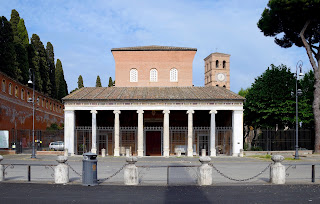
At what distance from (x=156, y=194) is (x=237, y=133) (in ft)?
74.2

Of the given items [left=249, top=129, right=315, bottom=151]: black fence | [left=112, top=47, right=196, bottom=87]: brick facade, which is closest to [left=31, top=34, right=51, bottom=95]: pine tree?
[left=112, top=47, right=196, bottom=87]: brick facade

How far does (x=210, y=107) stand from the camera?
3266 cm

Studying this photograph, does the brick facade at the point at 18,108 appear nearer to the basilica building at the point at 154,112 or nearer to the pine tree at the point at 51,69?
the pine tree at the point at 51,69

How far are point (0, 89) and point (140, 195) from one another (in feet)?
96.0

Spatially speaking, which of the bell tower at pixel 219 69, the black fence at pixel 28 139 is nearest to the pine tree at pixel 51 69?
the black fence at pixel 28 139

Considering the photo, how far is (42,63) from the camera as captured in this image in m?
58.7

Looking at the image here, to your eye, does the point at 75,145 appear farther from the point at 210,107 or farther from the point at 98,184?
the point at 98,184

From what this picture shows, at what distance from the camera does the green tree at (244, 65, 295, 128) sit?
36469mm

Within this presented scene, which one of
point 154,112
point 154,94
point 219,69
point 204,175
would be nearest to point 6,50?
point 154,112

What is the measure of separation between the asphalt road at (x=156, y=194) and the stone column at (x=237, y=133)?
64.6 feet

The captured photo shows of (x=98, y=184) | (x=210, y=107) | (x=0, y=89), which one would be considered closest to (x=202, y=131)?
(x=210, y=107)

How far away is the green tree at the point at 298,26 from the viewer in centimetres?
3322

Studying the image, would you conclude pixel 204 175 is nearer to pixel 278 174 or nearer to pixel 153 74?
pixel 278 174

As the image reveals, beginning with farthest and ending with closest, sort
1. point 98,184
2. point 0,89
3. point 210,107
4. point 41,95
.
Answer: point 41,95 → point 0,89 → point 210,107 → point 98,184
